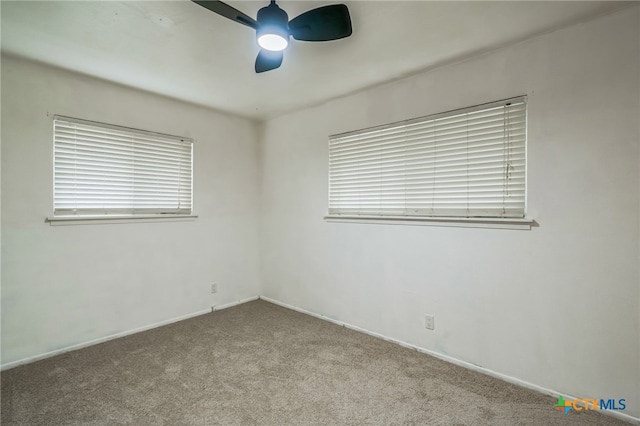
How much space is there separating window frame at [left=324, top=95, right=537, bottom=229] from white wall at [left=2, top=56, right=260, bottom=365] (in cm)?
144

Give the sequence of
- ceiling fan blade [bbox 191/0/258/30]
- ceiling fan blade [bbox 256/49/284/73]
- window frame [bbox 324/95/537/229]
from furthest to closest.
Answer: window frame [bbox 324/95/537/229]
ceiling fan blade [bbox 256/49/284/73]
ceiling fan blade [bbox 191/0/258/30]

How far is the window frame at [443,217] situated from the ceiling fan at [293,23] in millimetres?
1279

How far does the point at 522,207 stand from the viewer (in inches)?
87.6

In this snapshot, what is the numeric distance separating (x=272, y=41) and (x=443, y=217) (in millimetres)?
1854

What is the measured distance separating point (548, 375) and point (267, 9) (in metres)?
2.88

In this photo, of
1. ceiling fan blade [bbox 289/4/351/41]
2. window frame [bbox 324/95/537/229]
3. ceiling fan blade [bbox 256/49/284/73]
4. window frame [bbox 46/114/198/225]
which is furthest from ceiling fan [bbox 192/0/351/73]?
window frame [bbox 46/114/198/225]

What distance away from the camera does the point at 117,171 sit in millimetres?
3045

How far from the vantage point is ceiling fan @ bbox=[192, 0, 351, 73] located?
155 cm

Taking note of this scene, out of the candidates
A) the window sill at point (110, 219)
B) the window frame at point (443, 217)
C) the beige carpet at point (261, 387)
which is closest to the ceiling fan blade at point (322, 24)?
the window frame at point (443, 217)

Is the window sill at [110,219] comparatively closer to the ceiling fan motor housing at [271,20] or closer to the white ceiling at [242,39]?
the white ceiling at [242,39]

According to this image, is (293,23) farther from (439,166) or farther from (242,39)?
(439,166)

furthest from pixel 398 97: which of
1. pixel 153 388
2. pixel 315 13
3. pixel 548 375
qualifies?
pixel 153 388

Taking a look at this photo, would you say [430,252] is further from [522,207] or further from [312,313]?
[312,313]

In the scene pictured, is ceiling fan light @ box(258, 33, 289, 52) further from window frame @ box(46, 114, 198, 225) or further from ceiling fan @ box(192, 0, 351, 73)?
window frame @ box(46, 114, 198, 225)
